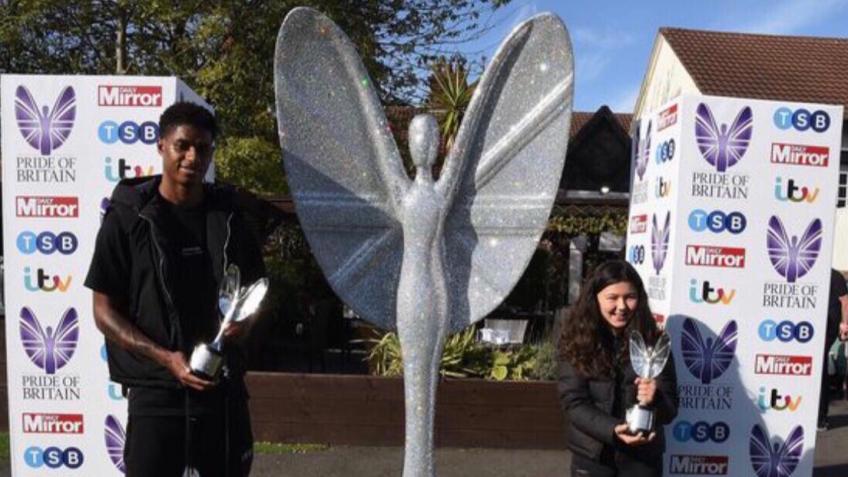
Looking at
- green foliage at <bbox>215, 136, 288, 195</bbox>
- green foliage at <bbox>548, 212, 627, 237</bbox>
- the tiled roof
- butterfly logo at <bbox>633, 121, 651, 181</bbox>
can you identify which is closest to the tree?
green foliage at <bbox>215, 136, 288, 195</bbox>

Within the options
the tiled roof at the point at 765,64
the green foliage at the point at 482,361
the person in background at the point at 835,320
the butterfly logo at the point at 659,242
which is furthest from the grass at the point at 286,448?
the tiled roof at the point at 765,64

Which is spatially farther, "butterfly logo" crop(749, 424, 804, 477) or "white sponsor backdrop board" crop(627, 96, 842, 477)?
"butterfly logo" crop(749, 424, 804, 477)

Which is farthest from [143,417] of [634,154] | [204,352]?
[634,154]

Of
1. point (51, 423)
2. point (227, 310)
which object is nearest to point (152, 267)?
point (227, 310)

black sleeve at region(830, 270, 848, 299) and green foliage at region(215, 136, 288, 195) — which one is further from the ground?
green foliage at region(215, 136, 288, 195)

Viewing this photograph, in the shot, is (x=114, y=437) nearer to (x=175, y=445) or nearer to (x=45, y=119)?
(x=45, y=119)

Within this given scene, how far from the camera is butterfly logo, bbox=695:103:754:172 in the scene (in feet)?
12.9

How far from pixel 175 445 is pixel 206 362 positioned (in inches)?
13.7

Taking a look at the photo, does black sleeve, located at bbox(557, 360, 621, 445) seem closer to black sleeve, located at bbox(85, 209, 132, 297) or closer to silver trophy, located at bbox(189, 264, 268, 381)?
silver trophy, located at bbox(189, 264, 268, 381)

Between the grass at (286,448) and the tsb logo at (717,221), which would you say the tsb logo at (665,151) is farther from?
the grass at (286,448)

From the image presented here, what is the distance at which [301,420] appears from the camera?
5539mm

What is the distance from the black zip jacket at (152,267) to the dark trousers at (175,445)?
0.13 metres

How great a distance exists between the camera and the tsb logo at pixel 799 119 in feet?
13.1

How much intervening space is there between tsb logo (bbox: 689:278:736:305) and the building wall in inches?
554
